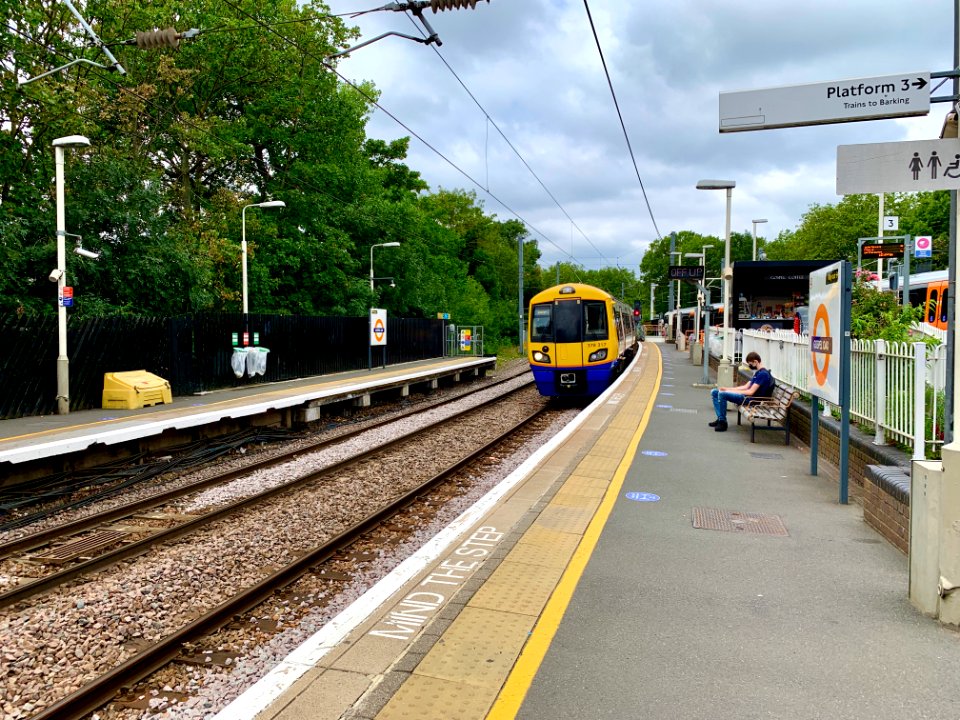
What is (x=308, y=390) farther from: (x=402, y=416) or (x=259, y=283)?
(x=259, y=283)

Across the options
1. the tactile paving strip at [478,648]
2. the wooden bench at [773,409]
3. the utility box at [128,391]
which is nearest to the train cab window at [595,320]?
the wooden bench at [773,409]

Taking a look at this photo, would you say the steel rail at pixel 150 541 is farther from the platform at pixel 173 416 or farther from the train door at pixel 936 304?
the train door at pixel 936 304

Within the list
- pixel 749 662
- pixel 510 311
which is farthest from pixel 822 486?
pixel 510 311

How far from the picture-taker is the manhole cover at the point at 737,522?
6098mm

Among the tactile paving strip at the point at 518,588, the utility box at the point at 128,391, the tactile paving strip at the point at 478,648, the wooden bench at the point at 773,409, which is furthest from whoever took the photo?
the utility box at the point at 128,391

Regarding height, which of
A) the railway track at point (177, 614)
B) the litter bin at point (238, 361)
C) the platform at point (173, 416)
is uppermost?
the litter bin at point (238, 361)

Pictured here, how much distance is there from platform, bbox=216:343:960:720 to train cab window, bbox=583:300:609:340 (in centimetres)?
1128

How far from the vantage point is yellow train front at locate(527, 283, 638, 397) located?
18.2m

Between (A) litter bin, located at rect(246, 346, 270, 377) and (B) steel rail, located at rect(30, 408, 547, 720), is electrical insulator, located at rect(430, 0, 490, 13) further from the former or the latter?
(A) litter bin, located at rect(246, 346, 270, 377)

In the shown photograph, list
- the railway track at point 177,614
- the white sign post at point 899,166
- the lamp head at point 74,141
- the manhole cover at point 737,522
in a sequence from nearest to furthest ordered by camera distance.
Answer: the railway track at point 177,614 → the white sign post at point 899,166 → the manhole cover at point 737,522 → the lamp head at point 74,141

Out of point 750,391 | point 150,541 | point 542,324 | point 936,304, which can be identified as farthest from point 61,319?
point 936,304

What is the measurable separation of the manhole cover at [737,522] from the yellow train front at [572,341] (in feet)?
37.7

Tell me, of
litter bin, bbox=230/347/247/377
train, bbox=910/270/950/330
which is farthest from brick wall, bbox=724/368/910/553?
litter bin, bbox=230/347/247/377

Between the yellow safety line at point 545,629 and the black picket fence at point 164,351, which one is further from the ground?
the black picket fence at point 164,351
